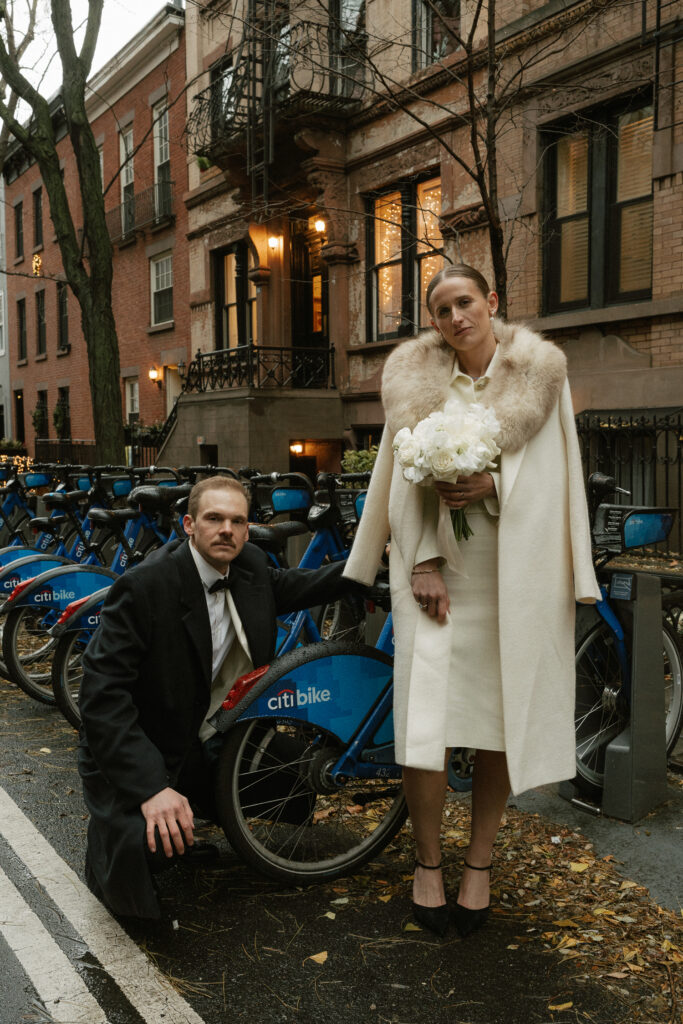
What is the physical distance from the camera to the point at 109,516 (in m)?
6.05

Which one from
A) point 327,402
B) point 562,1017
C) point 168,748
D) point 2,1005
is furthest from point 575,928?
point 327,402

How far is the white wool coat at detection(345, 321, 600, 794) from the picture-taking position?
2980mm

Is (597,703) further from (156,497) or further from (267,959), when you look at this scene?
(156,497)

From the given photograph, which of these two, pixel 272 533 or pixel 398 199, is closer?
pixel 272 533

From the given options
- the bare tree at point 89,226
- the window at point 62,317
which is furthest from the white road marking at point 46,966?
the window at point 62,317

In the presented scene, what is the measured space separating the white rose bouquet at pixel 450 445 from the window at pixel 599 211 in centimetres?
881

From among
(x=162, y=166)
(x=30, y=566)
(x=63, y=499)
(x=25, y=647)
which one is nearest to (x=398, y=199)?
(x=162, y=166)

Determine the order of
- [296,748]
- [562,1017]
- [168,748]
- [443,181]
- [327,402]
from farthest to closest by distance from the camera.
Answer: [327,402]
[443,181]
[296,748]
[168,748]
[562,1017]

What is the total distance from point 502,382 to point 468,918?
6.07ft

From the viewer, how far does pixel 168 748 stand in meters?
3.33

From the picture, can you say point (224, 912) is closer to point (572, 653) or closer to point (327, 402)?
point (572, 653)

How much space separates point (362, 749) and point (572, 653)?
925 millimetres

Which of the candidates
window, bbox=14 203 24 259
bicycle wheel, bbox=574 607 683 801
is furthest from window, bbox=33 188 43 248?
bicycle wheel, bbox=574 607 683 801

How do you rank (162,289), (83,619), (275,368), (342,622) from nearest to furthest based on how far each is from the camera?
(83,619) < (342,622) < (275,368) < (162,289)
